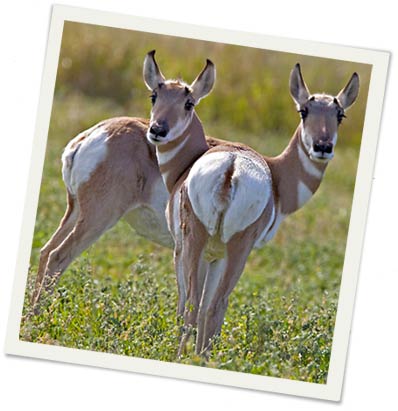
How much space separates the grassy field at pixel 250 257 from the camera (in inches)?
294

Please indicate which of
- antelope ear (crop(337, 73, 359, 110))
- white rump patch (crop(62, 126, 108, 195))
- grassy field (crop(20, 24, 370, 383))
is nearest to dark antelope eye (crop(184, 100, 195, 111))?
white rump patch (crop(62, 126, 108, 195))

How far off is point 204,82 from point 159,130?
634 mm

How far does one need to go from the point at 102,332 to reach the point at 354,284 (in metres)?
1.94

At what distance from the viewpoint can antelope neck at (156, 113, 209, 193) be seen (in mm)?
7984

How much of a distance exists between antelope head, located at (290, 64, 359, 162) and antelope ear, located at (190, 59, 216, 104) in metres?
0.69

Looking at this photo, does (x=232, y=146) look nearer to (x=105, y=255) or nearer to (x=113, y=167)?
(x=113, y=167)

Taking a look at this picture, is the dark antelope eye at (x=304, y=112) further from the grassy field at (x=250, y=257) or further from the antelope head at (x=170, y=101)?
the grassy field at (x=250, y=257)

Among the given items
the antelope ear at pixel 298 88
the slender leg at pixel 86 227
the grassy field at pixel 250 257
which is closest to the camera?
the grassy field at pixel 250 257

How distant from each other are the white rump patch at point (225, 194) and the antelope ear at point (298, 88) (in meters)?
1.25

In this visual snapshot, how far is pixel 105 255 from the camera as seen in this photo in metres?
11.3

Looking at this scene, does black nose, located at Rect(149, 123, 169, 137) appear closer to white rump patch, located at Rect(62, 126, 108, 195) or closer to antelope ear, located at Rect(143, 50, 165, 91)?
antelope ear, located at Rect(143, 50, 165, 91)

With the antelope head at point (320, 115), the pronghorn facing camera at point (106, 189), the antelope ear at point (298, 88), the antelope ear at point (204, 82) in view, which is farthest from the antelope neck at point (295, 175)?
the antelope ear at point (204, 82)

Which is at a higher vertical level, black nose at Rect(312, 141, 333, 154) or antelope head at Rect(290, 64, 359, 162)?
antelope head at Rect(290, 64, 359, 162)

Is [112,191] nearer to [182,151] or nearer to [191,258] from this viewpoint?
[182,151]
